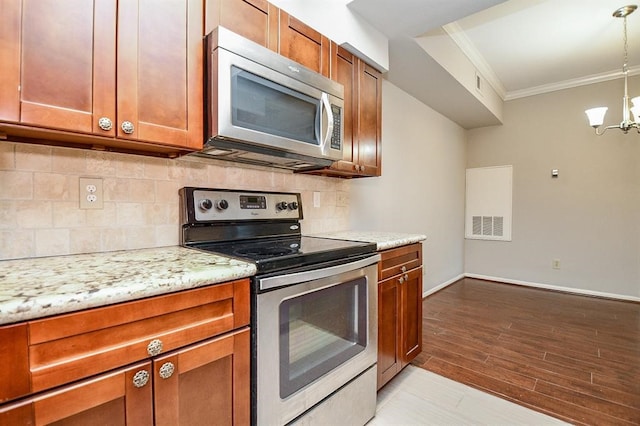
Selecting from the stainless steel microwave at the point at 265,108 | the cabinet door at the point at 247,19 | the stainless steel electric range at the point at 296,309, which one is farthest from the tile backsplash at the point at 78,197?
the cabinet door at the point at 247,19

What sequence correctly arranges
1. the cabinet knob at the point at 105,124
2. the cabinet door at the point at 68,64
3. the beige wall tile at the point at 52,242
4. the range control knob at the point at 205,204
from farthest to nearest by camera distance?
the range control knob at the point at 205,204 < the beige wall tile at the point at 52,242 < the cabinet knob at the point at 105,124 < the cabinet door at the point at 68,64

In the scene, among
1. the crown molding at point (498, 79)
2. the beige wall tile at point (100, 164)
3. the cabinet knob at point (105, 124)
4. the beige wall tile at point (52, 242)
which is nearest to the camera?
Result: the cabinet knob at point (105, 124)

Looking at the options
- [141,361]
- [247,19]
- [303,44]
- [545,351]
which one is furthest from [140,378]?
[545,351]

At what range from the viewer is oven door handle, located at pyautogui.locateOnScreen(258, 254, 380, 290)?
3.61ft

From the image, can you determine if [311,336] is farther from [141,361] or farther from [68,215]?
[68,215]

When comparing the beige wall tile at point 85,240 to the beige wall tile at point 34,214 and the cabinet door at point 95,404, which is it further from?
the cabinet door at point 95,404

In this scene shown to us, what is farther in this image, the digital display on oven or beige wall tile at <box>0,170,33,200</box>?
the digital display on oven

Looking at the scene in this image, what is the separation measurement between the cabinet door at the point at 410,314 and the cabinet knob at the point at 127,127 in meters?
1.64

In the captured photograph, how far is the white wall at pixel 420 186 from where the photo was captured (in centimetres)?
301

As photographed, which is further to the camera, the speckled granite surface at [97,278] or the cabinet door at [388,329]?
the cabinet door at [388,329]

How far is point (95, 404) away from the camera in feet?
2.50

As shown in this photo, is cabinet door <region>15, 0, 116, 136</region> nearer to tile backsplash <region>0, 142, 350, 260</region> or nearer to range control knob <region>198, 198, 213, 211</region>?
tile backsplash <region>0, 142, 350, 260</region>

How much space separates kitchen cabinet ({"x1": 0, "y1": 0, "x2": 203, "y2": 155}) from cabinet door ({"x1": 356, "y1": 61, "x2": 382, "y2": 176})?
1.12 meters

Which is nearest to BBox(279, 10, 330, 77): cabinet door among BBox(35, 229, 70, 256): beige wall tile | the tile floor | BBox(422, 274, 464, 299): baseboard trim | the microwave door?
the microwave door
